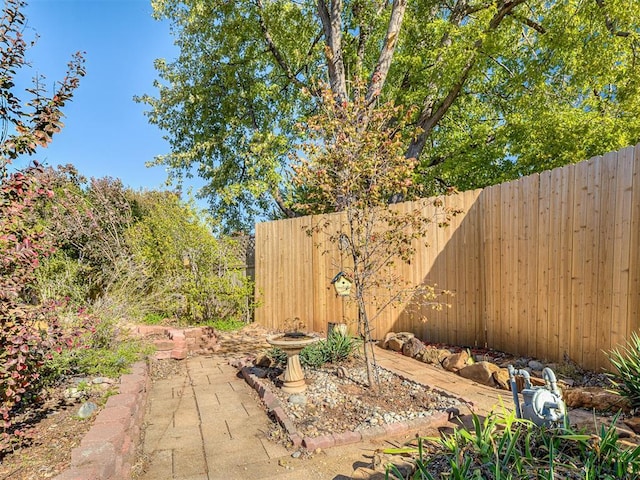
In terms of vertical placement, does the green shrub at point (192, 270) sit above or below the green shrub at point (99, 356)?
above

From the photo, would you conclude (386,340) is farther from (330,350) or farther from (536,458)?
(536,458)

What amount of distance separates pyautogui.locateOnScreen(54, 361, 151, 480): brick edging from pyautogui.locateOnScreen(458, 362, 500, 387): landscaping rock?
10.4 feet

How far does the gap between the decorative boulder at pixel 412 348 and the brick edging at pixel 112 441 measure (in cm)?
316

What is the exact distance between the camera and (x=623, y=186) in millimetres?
3564

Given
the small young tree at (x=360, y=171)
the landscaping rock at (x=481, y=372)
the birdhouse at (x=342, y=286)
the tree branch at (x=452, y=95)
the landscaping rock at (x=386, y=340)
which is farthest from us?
the tree branch at (x=452, y=95)

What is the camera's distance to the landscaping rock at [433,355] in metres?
4.75

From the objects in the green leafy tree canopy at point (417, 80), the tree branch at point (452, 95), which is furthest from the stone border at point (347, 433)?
the tree branch at point (452, 95)

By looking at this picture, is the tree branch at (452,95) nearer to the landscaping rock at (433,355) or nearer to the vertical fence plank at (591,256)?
the vertical fence plank at (591,256)

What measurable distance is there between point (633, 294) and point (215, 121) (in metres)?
10.8

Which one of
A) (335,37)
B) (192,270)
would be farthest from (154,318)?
(335,37)

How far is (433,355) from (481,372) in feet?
2.58

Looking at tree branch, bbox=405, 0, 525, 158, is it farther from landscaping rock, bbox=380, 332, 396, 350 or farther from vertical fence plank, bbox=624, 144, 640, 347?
vertical fence plank, bbox=624, 144, 640, 347

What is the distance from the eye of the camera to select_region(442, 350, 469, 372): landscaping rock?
4418 mm

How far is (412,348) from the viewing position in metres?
5.17
